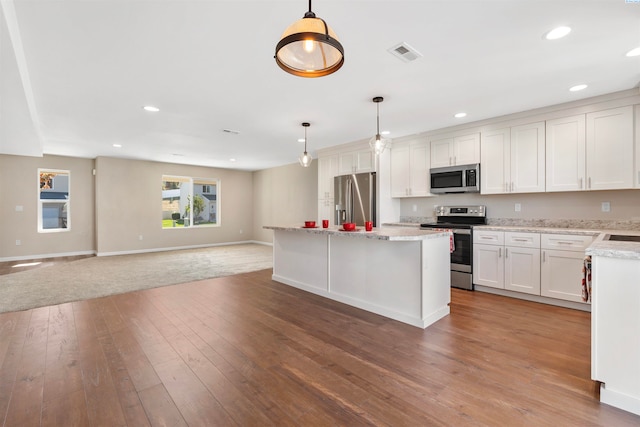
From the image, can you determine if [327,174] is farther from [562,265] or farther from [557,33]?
[557,33]

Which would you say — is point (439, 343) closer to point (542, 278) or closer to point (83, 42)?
point (542, 278)

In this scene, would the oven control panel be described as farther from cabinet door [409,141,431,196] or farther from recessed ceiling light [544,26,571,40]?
recessed ceiling light [544,26,571,40]

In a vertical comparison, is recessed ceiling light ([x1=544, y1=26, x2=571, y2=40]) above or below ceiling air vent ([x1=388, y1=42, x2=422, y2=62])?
below

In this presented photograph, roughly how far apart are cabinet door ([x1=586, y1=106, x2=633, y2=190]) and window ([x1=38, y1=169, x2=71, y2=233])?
400 inches

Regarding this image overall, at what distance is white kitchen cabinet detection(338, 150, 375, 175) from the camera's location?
5457 millimetres

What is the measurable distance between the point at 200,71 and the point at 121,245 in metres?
6.61

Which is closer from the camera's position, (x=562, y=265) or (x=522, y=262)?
(x=562, y=265)

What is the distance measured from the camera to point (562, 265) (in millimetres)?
3424

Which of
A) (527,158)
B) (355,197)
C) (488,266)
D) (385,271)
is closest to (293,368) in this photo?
(385,271)

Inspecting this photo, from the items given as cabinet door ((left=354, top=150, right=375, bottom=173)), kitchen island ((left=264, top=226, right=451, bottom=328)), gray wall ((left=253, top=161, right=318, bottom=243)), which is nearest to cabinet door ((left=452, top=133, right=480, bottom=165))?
cabinet door ((left=354, top=150, right=375, bottom=173))

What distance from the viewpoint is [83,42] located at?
7.59 feet

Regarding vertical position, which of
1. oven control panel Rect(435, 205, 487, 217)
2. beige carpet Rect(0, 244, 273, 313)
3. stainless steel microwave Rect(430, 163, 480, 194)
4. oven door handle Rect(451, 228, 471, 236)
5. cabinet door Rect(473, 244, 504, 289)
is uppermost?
stainless steel microwave Rect(430, 163, 480, 194)

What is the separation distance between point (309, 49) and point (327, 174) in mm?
4832

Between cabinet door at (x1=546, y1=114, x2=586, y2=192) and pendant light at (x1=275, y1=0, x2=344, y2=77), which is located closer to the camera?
pendant light at (x1=275, y1=0, x2=344, y2=77)
